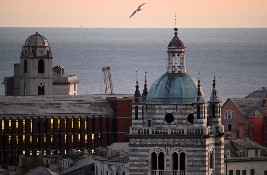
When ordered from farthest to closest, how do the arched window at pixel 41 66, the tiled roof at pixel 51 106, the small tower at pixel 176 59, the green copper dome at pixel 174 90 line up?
the arched window at pixel 41 66 → the tiled roof at pixel 51 106 → the small tower at pixel 176 59 → the green copper dome at pixel 174 90

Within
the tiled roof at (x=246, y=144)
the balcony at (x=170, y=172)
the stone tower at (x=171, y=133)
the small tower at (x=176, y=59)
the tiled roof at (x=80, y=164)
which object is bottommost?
the tiled roof at (x=80, y=164)

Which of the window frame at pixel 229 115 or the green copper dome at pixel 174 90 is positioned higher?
the green copper dome at pixel 174 90

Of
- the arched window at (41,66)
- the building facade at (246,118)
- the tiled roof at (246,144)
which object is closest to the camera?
the tiled roof at (246,144)

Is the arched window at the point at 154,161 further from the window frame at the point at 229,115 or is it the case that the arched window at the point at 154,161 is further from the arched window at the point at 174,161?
the window frame at the point at 229,115

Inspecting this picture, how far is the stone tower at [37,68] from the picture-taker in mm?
160000

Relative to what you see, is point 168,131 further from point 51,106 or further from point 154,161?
point 51,106

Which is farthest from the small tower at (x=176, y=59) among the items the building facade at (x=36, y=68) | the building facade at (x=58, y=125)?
the building facade at (x=36, y=68)

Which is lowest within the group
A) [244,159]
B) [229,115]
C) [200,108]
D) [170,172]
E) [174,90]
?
[244,159]

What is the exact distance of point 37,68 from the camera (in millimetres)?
160500

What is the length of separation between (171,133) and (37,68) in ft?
283

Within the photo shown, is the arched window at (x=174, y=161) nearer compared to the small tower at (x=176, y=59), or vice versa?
the arched window at (x=174, y=161)

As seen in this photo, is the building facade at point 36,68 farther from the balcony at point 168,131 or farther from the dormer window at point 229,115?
the balcony at point 168,131

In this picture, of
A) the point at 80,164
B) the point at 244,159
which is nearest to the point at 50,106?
the point at 80,164

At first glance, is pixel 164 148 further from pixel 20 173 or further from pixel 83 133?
pixel 83 133
